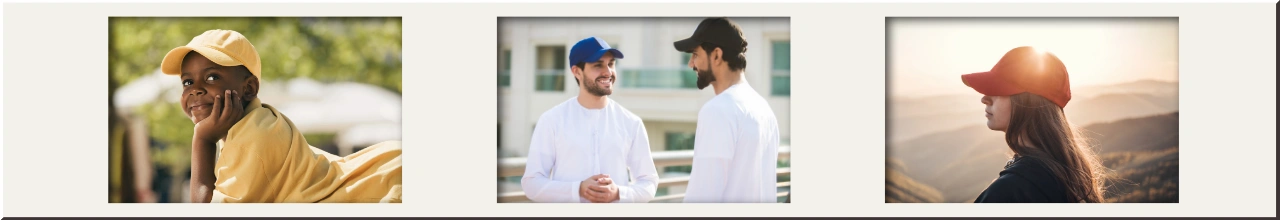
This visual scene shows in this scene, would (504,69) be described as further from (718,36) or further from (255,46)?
(255,46)

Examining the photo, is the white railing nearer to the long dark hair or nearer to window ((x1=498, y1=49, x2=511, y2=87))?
window ((x1=498, y1=49, x2=511, y2=87))

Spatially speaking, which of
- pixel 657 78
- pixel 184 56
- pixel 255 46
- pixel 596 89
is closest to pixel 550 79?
pixel 596 89

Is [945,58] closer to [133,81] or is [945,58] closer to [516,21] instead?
[516,21]

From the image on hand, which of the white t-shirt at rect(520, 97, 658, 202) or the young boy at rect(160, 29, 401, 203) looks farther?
the white t-shirt at rect(520, 97, 658, 202)

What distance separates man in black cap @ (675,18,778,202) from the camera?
26.6 ft

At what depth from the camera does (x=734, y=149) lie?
8078mm

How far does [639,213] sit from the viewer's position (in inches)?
325

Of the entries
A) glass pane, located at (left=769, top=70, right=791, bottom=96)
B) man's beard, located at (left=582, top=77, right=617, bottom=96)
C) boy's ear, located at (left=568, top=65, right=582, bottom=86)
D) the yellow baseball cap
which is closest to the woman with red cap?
glass pane, located at (left=769, top=70, right=791, bottom=96)

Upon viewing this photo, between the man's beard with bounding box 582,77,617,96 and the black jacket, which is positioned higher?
the man's beard with bounding box 582,77,617,96

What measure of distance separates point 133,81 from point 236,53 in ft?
2.64

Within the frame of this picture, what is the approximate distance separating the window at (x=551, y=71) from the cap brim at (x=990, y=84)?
8.58ft

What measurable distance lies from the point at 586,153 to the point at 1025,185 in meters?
2.84

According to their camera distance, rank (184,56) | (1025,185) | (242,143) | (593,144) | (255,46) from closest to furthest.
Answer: (242,143)
(184,56)
(255,46)
(593,144)
(1025,185)

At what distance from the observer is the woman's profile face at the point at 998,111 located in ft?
27.1
